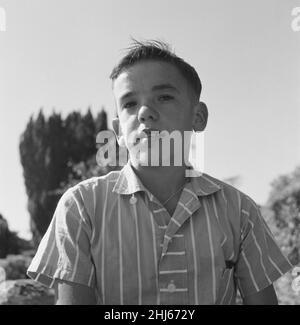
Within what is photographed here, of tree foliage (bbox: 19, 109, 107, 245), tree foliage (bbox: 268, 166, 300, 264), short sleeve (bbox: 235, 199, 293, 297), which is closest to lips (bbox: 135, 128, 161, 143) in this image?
short sleeve (bbox: 235, 199, 293, 297)

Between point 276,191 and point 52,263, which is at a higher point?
point 276,191

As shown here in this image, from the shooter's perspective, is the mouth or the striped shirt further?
the mouth

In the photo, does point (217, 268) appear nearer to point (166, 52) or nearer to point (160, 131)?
point (160, 131)

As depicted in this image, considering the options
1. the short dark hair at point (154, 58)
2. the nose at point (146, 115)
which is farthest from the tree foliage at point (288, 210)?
the nose at point (146, 115)

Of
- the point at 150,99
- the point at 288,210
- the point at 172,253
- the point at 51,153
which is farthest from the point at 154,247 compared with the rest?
the point at 51,153

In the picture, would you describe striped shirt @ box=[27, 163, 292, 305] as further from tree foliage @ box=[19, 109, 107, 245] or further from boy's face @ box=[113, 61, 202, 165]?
tree foliage @ box=[19, 109, 107, 245]

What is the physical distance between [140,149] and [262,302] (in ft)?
2.26

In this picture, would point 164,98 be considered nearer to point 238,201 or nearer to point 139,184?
point 139,184

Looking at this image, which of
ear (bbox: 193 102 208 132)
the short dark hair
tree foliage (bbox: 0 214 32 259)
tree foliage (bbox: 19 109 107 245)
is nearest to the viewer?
the short dark hair

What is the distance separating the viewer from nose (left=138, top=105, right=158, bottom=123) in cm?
158

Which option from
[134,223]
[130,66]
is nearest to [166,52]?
[130,66]

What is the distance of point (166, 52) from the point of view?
1812 mm

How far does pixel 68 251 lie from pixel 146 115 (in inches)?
20.6

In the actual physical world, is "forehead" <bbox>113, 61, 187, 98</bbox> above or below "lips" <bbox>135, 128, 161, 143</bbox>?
above
